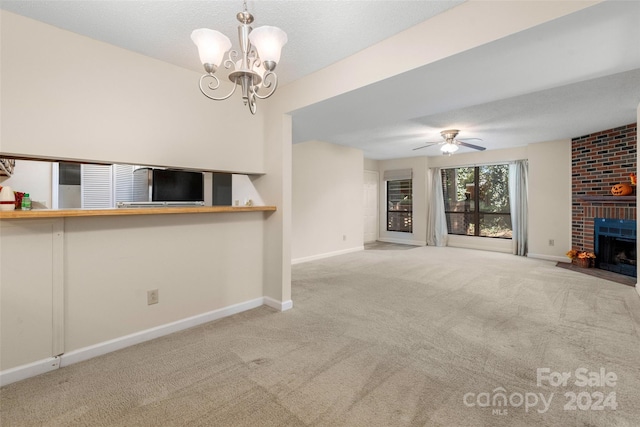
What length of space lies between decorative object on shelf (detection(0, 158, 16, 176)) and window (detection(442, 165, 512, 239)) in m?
7.72

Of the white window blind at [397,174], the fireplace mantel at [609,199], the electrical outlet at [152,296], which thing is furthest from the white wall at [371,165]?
the electrical outlet at [152,296]

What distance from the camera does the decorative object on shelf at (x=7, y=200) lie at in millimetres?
1823

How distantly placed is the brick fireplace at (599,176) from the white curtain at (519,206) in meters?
0.79

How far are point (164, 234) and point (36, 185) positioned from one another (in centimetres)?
95

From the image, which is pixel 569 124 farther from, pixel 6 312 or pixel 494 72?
pixel 6 312

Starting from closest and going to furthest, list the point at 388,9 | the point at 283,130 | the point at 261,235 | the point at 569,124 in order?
1. the point at 388,9
2. the point at 283,130
3. the point at 261,235
4. the point at 569,124

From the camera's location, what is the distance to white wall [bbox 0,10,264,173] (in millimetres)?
1887

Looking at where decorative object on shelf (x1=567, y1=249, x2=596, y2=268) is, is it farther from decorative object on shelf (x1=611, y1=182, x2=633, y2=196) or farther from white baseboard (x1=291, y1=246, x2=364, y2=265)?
white baseboard (x1=291, y1=246, x2=364, y2=265)

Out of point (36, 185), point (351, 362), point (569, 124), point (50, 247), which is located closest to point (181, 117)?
point (36, 185)

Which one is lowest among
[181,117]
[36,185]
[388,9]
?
[36,185]

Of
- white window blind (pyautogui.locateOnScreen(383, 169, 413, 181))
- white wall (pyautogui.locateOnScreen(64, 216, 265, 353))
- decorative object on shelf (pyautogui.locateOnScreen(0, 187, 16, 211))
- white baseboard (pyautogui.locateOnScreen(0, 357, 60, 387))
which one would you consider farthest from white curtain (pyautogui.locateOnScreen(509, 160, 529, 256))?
decorative object on shelf (pyautogui.locateOnScreen(0, 187, 16, 211))

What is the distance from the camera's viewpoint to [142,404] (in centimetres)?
164

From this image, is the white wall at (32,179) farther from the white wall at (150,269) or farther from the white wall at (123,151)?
the white wall at (150,269)

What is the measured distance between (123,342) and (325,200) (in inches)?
172
